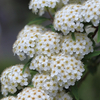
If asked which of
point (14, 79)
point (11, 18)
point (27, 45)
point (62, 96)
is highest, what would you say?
point (27, 45)

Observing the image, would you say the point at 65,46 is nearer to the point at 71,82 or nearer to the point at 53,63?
the point at 53,63

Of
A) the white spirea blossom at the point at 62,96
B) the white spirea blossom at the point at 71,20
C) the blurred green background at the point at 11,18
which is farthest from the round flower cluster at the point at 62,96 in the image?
the blurred green background at the point at 11,18

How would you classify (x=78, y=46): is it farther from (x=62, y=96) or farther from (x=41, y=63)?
(x=62, y=96)

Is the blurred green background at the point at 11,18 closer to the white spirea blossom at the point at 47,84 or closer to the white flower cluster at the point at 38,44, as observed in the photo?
the white flower cluster at the point at 38,44

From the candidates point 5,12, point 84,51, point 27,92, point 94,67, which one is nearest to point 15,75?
point 27,92

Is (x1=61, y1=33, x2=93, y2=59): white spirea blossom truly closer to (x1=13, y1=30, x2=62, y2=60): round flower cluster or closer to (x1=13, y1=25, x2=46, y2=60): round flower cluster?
(x1=13, y1=30, x2=62, y2=60): round flower cluster

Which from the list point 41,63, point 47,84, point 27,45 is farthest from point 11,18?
point 47,84

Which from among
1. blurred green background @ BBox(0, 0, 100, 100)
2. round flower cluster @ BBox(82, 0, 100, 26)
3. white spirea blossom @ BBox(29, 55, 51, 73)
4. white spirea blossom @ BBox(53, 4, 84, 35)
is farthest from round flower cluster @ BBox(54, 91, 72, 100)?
blurred green background @ BBox(0, 0, 100, 100)
